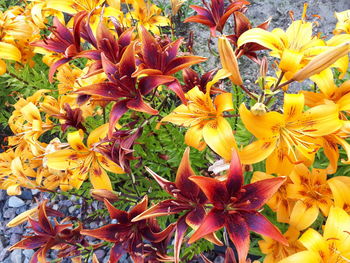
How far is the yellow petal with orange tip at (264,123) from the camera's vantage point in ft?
3.17

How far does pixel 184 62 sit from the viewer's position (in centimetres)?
113

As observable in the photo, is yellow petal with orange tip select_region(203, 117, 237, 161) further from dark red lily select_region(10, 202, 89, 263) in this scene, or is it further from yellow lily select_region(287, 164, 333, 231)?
dark red lily select_region(10, 202, 89, 263)

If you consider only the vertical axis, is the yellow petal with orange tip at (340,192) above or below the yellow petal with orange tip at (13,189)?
above

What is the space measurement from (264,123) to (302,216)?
1.31 ft

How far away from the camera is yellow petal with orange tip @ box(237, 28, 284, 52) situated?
1.07m

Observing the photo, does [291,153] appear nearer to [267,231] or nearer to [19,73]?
[267,231]

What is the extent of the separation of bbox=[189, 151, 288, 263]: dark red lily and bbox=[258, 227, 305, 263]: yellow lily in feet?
1.38

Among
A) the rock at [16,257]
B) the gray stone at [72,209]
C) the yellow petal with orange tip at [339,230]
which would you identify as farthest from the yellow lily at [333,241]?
the rock at [16,257]

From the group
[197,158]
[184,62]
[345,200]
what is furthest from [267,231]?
[197,158]

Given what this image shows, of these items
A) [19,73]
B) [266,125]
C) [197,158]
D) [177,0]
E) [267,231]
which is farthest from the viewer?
[19,73]

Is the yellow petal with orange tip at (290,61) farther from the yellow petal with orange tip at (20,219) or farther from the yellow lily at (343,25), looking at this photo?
the yellow petal with orange tip at (20,219)

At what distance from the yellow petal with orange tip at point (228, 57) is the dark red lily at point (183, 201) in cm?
26

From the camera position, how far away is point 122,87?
1.10m

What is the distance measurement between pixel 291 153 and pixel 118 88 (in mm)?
572
